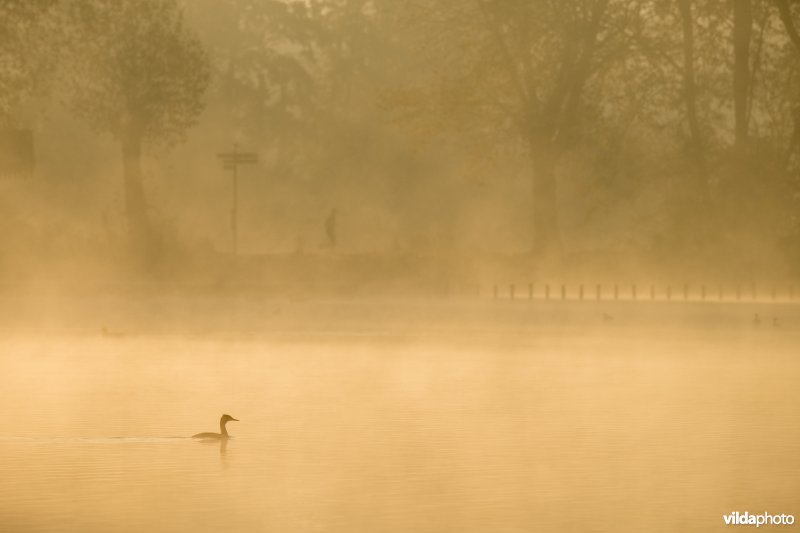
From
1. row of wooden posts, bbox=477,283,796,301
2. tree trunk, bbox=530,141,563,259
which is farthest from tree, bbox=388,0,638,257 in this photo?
row of wooden posts, bbox=477,283,796,301

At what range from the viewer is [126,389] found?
25266 millimetres

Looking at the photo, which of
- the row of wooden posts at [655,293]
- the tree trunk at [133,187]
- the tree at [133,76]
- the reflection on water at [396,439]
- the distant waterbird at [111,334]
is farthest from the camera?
the tree at [133,76]

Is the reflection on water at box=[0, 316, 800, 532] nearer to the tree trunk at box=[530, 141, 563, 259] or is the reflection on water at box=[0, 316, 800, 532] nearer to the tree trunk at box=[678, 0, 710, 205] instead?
the tree trunk at box=[678, 0, 710, 205]

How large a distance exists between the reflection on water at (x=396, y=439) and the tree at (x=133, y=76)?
90.9 ft

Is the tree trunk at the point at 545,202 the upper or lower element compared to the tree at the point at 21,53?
lower

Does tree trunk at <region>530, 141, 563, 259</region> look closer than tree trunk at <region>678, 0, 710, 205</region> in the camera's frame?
No

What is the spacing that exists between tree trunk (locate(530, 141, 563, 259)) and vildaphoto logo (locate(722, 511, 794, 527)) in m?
39.3

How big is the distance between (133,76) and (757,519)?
46.5m

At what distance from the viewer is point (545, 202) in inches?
2228

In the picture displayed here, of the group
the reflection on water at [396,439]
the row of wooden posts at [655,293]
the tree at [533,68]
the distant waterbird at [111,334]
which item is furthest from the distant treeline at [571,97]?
the reflection on water at [396,439]

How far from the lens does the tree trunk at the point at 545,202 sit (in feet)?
181

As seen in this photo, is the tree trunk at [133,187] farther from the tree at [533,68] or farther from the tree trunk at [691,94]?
the tree trunk at [691,94]

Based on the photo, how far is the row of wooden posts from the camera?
4738 centimetres

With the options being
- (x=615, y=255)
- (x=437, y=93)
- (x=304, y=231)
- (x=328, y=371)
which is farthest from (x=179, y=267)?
(x=304, y=231)
